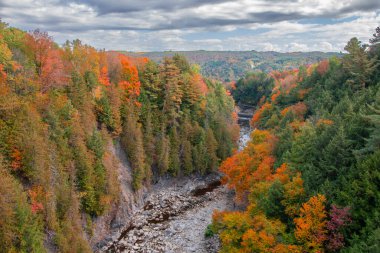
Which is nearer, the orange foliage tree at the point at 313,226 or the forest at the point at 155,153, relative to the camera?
the orange foliage tree at the point at 313,226

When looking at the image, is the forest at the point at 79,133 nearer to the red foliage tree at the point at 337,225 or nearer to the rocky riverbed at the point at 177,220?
the rocky riverbed at the point at 177,220

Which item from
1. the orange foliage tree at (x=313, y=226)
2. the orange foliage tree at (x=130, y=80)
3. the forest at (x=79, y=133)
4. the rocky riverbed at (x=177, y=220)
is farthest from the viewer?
the orange foliage tree at (x=130, y=80)

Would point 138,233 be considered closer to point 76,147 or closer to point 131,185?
point 131,185

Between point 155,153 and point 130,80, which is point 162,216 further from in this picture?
point 130,80

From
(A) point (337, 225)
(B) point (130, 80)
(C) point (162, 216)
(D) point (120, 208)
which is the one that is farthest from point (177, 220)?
(B) point (130, 80)

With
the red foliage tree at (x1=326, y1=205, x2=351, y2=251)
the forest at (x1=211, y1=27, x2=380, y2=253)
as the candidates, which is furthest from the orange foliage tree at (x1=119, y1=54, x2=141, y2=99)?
the red foliage tree at (x1=326, y1=205, x2=351, y2=251)

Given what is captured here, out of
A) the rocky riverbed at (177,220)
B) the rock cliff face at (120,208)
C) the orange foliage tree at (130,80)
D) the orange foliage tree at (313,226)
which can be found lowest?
the rocky riverbed at (177,220)

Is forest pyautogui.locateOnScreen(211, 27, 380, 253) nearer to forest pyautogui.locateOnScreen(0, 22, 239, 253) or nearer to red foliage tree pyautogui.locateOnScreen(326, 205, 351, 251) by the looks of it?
red foliage tree pyautogui.locateOnScreen(326, 205, 351, 251)

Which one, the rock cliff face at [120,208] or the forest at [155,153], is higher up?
the forest at [155,153]

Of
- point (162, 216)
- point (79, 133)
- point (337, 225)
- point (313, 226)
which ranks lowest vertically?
point (162, 216)

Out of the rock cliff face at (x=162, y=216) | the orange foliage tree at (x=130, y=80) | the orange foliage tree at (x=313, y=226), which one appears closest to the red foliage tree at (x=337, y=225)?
the orange foliage tree at (x=313, y=226)
